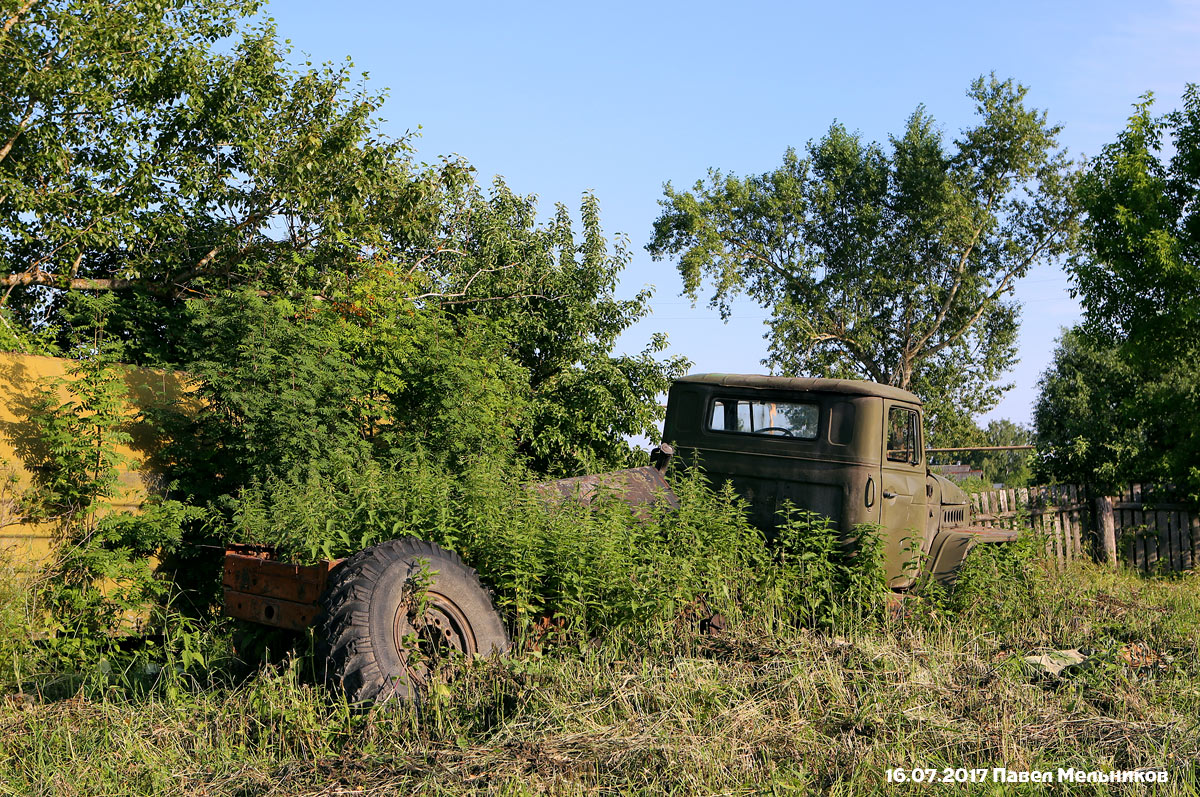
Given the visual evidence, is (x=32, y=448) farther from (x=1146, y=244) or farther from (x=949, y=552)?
(x=1146, y=244)

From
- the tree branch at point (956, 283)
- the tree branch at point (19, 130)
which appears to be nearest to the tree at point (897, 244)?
the tree branch at point (956, 283)

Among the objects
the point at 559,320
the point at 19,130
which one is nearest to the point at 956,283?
the point at 559,320

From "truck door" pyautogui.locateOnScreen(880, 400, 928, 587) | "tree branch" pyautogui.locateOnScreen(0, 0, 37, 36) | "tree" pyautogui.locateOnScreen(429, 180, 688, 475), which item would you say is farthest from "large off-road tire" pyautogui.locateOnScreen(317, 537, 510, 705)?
"tree branch" pyautogui.locateOnScreen(0, 0, 37, 36)

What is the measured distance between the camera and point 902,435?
7.77 m

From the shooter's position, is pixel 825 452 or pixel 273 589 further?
pixel 825 452

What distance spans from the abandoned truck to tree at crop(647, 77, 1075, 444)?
21953 millimetres

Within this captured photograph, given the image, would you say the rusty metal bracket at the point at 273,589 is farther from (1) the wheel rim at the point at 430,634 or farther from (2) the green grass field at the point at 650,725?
(1) the wheel rim at the point at 430,634

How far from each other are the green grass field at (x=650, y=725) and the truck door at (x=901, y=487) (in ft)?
5.71

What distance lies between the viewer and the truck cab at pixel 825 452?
24.1 feet

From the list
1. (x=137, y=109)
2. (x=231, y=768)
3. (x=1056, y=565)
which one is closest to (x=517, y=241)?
(x=137, y=109)

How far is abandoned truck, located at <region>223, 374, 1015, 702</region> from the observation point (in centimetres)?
473

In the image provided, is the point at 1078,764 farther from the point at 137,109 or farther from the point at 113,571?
the point at 137,109

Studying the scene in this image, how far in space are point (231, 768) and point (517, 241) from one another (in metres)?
11.6

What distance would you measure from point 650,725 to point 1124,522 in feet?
42.8
